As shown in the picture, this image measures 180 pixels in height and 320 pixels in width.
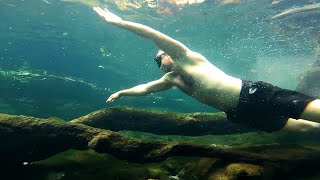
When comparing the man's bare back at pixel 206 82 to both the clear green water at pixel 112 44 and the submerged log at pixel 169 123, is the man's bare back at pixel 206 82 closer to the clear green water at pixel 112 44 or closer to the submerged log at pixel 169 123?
the submerged log at pixel 169 123

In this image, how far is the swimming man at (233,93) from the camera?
17.5 feet

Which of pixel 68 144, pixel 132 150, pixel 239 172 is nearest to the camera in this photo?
pixel 239 172

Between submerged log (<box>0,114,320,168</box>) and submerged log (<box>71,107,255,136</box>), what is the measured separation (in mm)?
2157

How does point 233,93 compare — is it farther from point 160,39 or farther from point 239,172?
point 239,172

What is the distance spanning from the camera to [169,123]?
706 cm

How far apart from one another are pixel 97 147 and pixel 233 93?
2913mm

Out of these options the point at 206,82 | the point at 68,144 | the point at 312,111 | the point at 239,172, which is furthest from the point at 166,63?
the point at 239,172

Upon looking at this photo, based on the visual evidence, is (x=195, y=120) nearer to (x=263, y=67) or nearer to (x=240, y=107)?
(x=240, y=107)

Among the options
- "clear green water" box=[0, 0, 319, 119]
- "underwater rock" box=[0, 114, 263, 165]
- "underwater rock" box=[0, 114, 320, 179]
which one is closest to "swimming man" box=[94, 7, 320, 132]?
"underwater rock" box=[0, 114, 320, 179]

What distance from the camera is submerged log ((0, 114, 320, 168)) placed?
166 inches

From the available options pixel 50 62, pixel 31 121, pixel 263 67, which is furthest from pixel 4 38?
pixel 263 67

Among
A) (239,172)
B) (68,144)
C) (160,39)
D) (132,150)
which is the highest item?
(160,39)

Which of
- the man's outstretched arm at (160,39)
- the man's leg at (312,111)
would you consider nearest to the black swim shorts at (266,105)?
the man's leg at (312,111)

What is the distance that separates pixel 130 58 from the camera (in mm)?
29219
